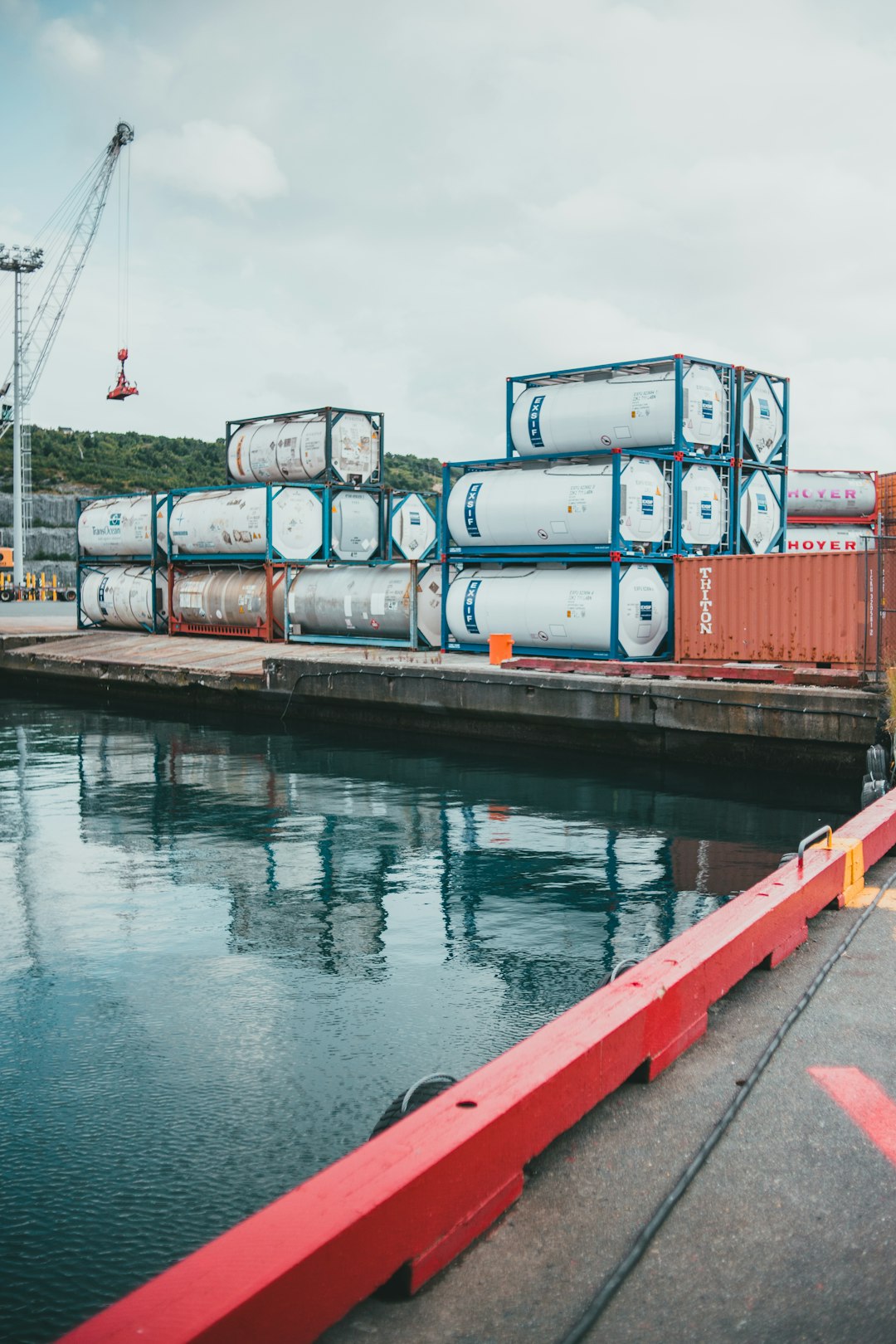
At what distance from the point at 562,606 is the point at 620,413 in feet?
12.6

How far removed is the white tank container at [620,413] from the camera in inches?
825

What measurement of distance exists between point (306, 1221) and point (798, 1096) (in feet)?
6.96

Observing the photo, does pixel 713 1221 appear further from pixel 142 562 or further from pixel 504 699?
pixel 142 562

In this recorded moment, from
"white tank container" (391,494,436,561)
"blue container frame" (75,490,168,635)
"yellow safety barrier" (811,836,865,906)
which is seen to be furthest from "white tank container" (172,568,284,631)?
"yellow safety barrier" (811,836,865,906)

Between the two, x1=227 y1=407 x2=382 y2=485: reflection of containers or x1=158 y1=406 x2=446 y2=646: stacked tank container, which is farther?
x1=227 y1=407 x2=382 y2=485: reflection of containers

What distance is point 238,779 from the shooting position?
17.3 metres

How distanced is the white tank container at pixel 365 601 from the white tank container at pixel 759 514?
20.8 ft

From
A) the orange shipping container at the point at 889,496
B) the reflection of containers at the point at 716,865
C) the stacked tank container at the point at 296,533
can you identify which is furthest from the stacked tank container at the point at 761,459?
the reflection of containers at the point at 716,865

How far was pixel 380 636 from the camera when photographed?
2595 centimetres

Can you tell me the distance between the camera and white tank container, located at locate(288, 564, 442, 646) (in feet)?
81.3

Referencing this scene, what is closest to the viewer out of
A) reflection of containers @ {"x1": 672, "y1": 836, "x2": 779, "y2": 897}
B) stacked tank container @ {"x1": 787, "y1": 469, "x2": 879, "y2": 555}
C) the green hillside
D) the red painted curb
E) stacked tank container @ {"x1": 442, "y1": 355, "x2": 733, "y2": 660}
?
the red painted curb

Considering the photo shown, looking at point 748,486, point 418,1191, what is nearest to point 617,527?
point 748,486

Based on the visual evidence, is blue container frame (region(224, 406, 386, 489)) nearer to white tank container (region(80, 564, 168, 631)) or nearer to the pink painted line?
white tank container (region(80, 564, 168, 631))

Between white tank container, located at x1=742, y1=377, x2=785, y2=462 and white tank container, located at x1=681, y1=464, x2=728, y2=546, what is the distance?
4.01 ft
